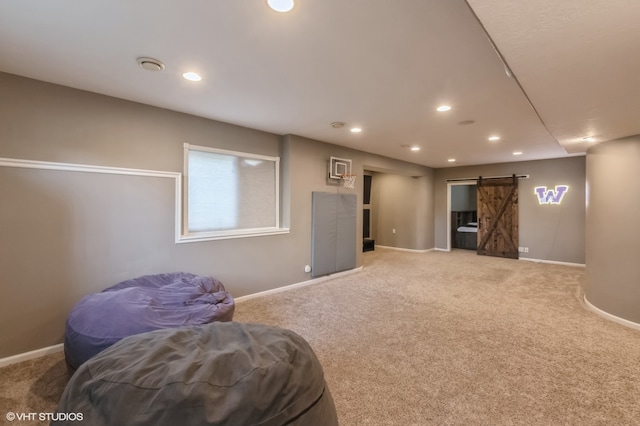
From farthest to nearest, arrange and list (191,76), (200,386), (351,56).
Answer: (191,76) → (351,56) → (200,386)

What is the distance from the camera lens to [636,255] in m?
3.28

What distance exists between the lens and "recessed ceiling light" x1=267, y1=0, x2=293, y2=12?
1.58 m

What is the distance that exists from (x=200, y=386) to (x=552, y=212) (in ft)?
26.6

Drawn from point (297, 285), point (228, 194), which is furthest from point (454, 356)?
point (228, 194)

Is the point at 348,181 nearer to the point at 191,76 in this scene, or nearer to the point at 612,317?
the point at 191,76

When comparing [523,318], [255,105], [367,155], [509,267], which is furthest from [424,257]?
[255,105]

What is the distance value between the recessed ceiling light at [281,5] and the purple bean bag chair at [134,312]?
90.6 inches

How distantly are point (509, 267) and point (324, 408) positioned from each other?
655 centimetres

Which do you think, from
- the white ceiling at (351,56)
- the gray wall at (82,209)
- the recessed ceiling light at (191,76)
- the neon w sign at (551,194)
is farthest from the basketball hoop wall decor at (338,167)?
the neon w sign at (551,194)

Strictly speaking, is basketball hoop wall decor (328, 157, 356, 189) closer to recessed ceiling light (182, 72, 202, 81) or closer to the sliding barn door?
recessed ceiling light (182, 72, 202, 81)

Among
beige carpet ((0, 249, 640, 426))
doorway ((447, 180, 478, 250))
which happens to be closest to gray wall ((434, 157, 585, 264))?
doorway ((447, 180, 478, 250))

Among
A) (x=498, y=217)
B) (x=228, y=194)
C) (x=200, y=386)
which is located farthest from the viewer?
(x=498, y=217)

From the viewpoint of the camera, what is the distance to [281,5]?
5.27 feet

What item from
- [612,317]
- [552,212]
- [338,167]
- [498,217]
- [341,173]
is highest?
[338,167]
